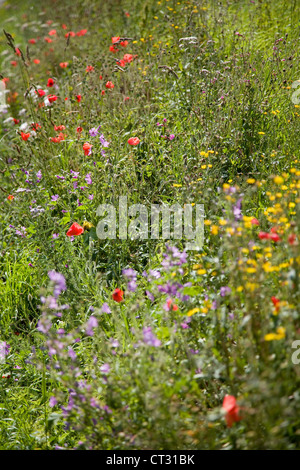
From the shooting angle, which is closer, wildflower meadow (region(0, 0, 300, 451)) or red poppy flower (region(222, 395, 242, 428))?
red poppy flower (region(222, 395, 242, 428))

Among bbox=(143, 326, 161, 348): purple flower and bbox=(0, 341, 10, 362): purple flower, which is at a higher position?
bbox=(143, 326, 161, 348): purple flower

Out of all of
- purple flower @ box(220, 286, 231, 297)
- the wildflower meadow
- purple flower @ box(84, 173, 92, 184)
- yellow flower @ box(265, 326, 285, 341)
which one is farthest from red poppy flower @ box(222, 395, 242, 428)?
purple flower @ box(84, 173, 92, 184)

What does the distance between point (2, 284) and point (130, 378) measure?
1.54 m

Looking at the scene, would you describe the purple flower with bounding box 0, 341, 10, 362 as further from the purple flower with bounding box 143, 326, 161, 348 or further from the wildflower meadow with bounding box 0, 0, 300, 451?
the purple flower with bounding box 143, 326, 161, 348

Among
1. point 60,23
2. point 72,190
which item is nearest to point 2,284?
point 72,190

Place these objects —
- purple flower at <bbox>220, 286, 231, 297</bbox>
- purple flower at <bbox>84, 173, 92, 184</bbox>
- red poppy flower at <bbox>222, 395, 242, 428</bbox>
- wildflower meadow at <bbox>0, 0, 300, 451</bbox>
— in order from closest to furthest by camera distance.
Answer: red poppy flower at <bbox>222, 395, 242, 428</bbox>, wildflower meadow at <bbox>0, 0, 300, 451</bbox>, purple flower at <bbox>220, 286, 231, 297</bbox>, purple flower at <bbox>84, 173, 92, 184</bbox>

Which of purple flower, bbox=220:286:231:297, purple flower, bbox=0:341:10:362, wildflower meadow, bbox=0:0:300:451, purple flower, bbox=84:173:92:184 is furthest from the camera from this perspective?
purple flower, bbox=84:173:92:184

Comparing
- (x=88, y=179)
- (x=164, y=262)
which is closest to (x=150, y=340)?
(x=164, y=262)

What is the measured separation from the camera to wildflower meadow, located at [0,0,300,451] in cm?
162

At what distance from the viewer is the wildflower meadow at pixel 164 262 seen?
1.62 meters

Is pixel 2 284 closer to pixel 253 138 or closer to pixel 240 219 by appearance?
pixel 240 219

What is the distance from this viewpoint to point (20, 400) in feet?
7.68

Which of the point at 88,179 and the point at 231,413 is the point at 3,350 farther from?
the point at 231,413

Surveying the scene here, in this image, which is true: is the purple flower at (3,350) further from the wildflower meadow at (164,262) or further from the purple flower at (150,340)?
the purple flower at (150,340)
